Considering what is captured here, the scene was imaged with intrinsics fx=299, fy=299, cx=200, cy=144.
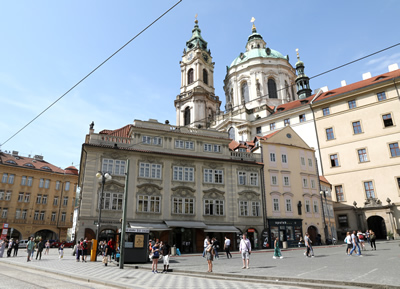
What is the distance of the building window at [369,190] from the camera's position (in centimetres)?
4453

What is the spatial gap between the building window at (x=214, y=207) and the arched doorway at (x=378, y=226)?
2610 centimetres

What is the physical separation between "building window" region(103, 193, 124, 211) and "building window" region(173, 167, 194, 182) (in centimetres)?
603

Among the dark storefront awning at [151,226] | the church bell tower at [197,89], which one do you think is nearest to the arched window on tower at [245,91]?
the church bell tower at [197,89]

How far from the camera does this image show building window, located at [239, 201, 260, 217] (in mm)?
33438

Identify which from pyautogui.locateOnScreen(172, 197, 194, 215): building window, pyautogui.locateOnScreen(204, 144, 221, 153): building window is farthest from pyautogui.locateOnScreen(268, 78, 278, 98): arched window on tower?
pyautogui.locateOnScreen(172, 197, 194, 215): building window

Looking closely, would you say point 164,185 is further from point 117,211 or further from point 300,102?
point 300,102

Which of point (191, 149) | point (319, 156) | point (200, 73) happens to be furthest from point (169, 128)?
point (200, 73)

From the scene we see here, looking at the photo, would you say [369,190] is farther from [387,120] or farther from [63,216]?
[63,216]

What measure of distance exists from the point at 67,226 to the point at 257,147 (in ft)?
132

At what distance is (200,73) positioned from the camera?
69188 millimetres

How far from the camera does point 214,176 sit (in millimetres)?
33438

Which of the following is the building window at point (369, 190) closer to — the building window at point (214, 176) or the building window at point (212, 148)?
the building window at point (214, 176)

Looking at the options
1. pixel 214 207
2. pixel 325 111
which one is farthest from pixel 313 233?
pixel 325 111

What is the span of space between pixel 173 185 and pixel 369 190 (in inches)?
1241
